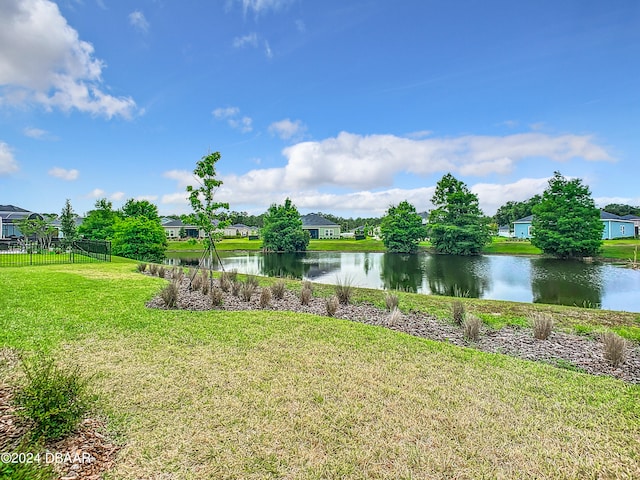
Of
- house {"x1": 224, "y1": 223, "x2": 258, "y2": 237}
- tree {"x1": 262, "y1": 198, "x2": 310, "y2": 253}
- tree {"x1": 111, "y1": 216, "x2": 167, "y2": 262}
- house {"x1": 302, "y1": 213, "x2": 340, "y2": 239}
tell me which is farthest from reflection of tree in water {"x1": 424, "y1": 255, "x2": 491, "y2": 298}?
house {"x1": 224, "y1": 223, "x2": 258, "y2": 237}

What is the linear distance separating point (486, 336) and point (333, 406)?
4.22 meters

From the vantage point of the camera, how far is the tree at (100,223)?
32.2 metres

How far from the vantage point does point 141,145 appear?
19.0 metres

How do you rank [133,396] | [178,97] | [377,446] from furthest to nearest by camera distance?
[178,97], [133,396], [377,446]

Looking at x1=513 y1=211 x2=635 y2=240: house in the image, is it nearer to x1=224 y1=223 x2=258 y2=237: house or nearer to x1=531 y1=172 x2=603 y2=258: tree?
x1=531 y1=172 x2=603 y2=258: tree

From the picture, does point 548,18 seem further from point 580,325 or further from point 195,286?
point 195,286

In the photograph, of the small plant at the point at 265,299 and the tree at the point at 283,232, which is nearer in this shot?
the small plant at the point at 265,299

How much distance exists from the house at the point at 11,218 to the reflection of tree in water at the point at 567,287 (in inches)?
1847

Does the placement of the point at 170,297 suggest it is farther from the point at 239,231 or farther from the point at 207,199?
the point at 239,231

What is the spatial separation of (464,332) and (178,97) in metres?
16.0

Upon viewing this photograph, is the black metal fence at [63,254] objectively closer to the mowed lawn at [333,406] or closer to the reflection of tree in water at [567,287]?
the mowed lawn at [333,406]

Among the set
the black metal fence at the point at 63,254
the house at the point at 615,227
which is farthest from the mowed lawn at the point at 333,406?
the house at the point at 615,227

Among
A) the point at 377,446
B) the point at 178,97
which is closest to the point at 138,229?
the point at 178,97

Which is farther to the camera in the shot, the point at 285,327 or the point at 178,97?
the point at 178,97
